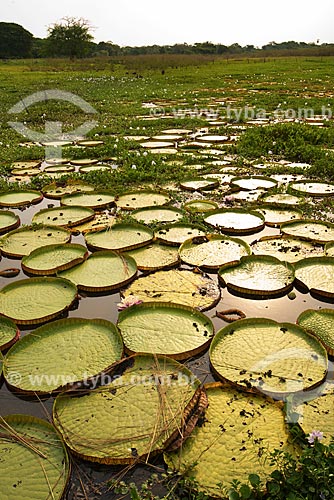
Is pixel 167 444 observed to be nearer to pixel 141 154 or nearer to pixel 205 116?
pixel 141 154

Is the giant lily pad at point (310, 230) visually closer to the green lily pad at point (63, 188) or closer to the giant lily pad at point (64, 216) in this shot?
the giant lily pad at point (64, 216)

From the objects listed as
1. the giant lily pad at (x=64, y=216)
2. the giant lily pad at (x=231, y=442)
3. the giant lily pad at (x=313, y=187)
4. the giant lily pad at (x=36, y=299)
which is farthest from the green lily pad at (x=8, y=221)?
the giant lily pad at (x=313, y=187)

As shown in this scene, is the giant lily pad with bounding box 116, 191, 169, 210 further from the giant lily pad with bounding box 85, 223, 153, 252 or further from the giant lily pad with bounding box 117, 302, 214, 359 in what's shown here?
the giant lily pad with bounding box 117, 302, 214, 359

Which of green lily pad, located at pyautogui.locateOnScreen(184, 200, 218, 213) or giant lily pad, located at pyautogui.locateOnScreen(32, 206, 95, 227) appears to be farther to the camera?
green lily pad, located at pyautogui.locateOnScreen(184, 200, 218, 213)

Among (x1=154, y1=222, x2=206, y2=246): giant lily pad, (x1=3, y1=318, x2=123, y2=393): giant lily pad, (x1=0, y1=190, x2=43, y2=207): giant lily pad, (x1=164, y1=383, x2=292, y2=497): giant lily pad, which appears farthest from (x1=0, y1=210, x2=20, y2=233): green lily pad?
(x1=164, y1=383, x2=292, y2=497): giant lily pad

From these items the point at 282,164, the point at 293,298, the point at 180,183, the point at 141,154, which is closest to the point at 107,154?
the point at 141,154
